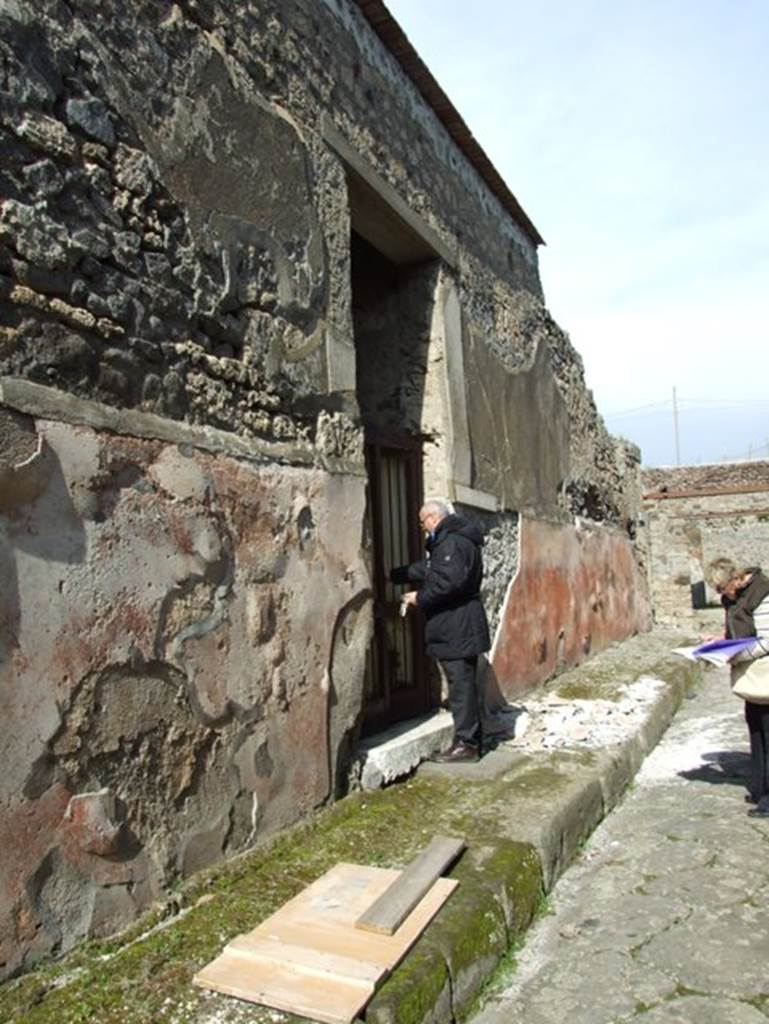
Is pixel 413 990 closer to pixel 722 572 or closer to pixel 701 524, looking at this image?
pixel 722 572

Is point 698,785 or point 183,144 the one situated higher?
point 183,144

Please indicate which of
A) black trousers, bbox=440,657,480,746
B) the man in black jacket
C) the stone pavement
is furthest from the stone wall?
the stone pavement

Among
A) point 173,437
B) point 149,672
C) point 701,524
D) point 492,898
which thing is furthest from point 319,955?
point 701,524

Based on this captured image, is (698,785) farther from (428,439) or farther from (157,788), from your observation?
(157,788)

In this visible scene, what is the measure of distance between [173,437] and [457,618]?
1859mm

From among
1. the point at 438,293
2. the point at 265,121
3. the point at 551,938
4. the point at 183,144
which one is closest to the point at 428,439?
the point at 438,293

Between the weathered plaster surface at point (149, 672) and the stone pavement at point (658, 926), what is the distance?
98cm

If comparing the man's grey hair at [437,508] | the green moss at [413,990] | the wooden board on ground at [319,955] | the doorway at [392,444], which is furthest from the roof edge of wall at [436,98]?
the green moss at [413,990]

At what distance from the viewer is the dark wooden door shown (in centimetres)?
434

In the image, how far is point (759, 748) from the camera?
3879 mm

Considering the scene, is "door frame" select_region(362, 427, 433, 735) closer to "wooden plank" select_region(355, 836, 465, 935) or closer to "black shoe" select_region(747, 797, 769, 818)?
"wooden plank" select_region(355, 836, 465, 935)

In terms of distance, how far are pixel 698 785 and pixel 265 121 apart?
362cm

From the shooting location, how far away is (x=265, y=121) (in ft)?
10.8

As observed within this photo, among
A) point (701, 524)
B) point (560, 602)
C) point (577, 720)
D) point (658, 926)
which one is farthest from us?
point (701, 524)
